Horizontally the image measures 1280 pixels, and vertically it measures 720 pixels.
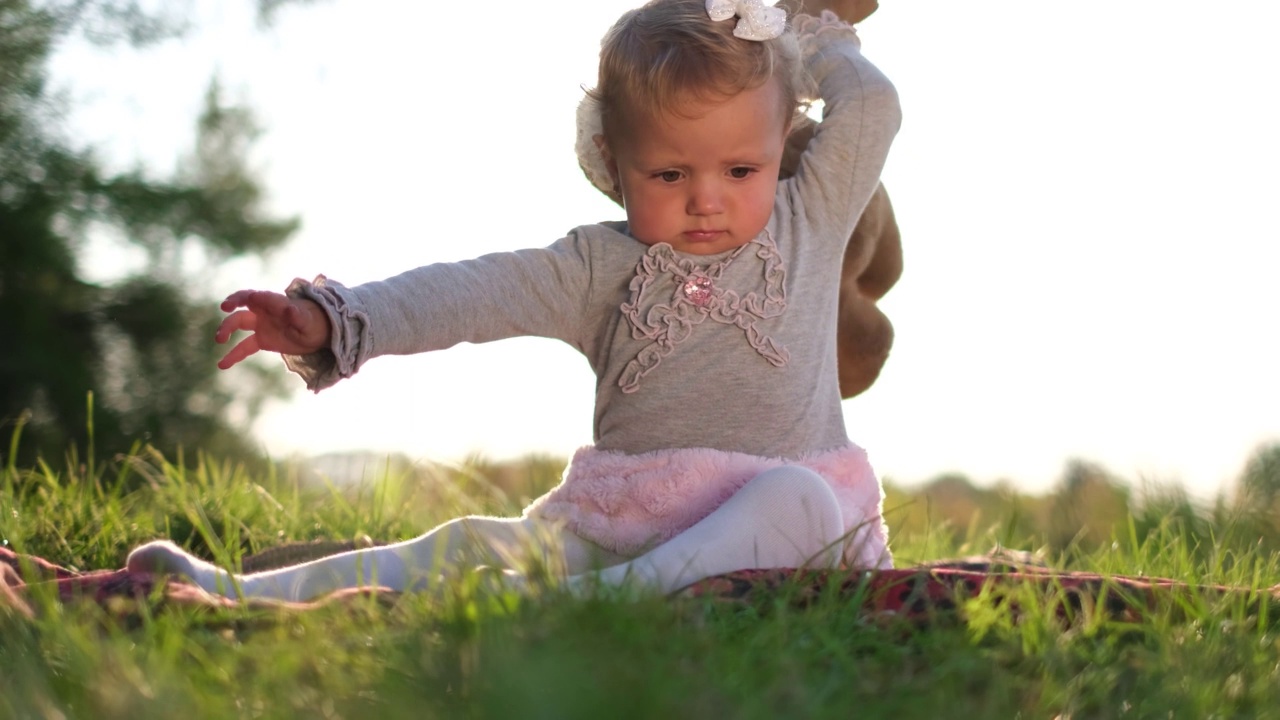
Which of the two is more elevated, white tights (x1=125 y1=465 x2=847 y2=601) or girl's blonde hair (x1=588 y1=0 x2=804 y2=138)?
girl's blonde hair (x1=588 y1=0 x2=804 y2=138)

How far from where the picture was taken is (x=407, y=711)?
4.00 feet

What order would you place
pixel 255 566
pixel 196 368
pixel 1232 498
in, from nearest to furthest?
pixel 255 566
pixel 1232 498
pixel 196 368

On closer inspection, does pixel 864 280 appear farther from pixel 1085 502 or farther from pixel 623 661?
pixel 1085 502

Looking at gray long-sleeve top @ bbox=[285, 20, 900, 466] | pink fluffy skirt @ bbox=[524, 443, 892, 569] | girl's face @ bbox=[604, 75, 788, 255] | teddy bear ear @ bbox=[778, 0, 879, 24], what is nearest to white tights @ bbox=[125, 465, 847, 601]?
pink fluffy skirt @ bbox=[524, 443, 892, 569]

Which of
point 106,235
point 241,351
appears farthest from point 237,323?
point 106,235

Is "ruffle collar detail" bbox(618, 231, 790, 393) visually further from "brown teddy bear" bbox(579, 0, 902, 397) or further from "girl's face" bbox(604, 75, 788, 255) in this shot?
"brown teddy bear" bbox(579, 0, 902, 397)

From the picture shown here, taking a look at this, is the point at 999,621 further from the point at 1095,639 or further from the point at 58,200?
the point at 58,200

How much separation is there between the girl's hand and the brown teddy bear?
4.32 ft

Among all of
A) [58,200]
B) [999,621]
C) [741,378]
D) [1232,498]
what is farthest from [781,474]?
[58,200]

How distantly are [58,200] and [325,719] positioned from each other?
4.47m

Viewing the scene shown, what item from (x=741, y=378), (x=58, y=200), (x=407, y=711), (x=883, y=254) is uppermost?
(x=58, y=200)

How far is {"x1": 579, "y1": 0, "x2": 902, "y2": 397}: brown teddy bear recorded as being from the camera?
301 centimetres

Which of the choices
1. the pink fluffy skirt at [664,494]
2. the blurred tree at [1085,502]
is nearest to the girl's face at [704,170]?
the pink fluffy skirt at [664,494]

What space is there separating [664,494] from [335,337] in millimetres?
680
